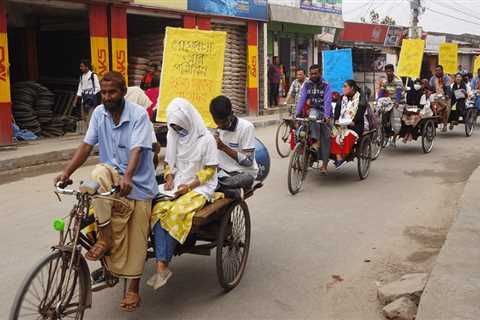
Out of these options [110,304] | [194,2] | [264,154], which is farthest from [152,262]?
[194,2]

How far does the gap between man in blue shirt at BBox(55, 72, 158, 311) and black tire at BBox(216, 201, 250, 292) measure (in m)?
0.66

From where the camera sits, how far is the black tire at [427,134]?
37.4ft

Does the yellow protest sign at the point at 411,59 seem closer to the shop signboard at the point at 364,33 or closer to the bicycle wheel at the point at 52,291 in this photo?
the bicycle wheel at the point at 52,291

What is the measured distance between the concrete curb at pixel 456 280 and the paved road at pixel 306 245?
1.26ft

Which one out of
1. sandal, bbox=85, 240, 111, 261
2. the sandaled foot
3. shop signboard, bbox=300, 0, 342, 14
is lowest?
the sandaled foot

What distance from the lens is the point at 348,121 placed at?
8.53 meters

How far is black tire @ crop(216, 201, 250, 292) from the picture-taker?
4.17 meters

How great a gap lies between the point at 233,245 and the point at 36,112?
1082 centimetres

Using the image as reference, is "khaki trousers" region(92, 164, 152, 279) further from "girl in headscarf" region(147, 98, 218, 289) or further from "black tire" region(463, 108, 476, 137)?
"black tire" region(463, 108, 476, 137)

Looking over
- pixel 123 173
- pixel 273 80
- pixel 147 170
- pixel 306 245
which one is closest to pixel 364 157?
pixel 306 245

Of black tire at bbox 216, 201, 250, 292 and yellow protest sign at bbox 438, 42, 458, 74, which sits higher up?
yellow protest sign at bbox 438, 42, 458, 74

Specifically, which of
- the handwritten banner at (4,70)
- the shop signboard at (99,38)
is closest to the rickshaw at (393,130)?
the shop signboard at (99,38)

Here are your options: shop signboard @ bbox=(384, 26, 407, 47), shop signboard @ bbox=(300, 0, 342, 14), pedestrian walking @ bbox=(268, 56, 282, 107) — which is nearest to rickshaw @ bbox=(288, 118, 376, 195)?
pedestrian walking @ bbox=(268, 56, 282, 107)

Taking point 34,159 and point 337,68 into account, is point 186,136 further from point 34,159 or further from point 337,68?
point 34,159
